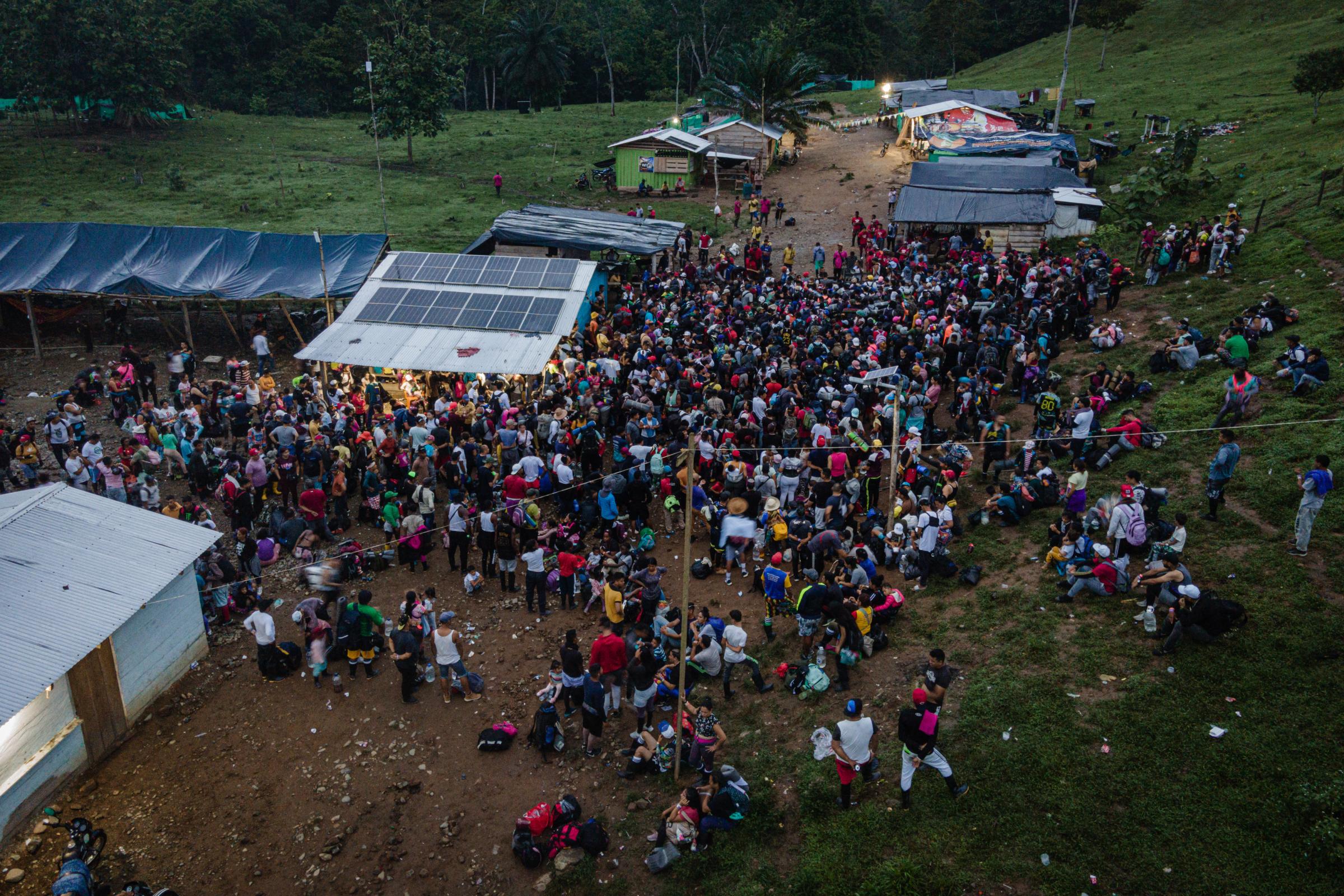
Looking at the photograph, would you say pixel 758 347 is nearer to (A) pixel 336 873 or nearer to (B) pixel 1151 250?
(B) pixel 1151 250

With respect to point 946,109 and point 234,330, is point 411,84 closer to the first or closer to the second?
point 234,330

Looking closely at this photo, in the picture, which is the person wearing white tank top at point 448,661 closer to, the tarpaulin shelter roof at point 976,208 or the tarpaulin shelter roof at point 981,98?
the tarpaulin shelter roof at point 976,208

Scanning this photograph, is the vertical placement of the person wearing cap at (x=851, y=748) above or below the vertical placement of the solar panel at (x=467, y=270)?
below

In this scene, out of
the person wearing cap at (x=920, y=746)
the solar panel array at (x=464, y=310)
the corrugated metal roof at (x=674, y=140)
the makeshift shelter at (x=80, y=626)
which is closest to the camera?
the person wearing cap at (x=920, y=746)

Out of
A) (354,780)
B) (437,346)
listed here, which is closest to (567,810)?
(354,780)

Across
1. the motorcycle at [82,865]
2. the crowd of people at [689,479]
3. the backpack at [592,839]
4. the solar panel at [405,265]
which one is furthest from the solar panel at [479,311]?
the backpack at [592,839]
